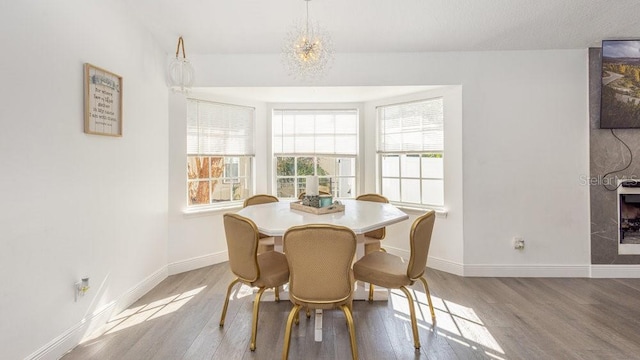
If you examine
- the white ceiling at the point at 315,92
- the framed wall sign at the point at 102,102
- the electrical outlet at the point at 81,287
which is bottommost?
the electrical outlet at the point at 81,287

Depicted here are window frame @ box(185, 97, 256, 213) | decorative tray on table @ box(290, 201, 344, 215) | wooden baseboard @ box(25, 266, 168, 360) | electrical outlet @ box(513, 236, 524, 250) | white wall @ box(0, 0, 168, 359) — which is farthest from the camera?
window frame @ box(185, 97, 256, 213)

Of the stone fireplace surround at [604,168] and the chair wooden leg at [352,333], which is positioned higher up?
the stone fireplace surround at [604,168]

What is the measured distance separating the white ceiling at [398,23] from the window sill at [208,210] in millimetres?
1828

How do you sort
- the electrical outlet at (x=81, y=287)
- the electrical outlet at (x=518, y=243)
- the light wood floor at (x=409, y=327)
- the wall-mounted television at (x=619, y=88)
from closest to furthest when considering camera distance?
the light wood floor at (x=409, y=327) → the electrical outlet at (x=81, y=287) → the wall-mounted television at (x=619, y=88) → the electrical outlet at (x=518, y=243)

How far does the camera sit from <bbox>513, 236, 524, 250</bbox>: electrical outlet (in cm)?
314

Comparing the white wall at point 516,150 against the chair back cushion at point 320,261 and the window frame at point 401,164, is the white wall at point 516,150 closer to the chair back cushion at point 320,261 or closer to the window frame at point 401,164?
the window frame at point 401,164

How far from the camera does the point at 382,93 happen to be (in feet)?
11.8

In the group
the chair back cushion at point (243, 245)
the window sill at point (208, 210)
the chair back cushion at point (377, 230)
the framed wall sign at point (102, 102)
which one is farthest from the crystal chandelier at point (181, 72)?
the chair back cushion at point (377, 230)

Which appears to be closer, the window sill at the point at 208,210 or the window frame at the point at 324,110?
the window sill at the point at 208,210

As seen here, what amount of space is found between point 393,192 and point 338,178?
0.80m

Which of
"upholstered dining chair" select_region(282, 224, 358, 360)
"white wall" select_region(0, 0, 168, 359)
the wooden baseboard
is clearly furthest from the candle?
the wooden baseboard

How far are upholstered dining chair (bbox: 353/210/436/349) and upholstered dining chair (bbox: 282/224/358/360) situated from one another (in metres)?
0.37

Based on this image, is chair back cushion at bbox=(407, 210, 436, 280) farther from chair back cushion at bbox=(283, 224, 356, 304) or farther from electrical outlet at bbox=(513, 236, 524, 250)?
electrical outlet at bbox=(513, 236, 524, 250)

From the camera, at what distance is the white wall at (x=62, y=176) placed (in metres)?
1.54
